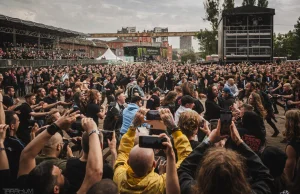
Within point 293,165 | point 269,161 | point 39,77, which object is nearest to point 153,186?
point 269,161

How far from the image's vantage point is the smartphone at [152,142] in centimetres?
211

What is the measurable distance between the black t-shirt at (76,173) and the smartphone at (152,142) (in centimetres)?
71

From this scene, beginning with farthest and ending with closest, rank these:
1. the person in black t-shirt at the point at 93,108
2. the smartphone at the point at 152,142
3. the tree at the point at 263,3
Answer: the tree at the point at 263,3 → the person in black t-shirt at the point at 93,108 → the smartphone at the point at 152,142

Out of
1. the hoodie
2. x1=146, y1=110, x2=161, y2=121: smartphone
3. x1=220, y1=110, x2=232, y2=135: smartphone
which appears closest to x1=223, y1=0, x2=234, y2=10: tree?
the hoodie

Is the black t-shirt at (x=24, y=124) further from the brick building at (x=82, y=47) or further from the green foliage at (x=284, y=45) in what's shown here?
the green foliage at (x=284, y=45)

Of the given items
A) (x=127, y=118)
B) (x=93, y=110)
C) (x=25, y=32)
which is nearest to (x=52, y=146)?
(x=127, y=118)

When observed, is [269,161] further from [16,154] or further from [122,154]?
[16,154]

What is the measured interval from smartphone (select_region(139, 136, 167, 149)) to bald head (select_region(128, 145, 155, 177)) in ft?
0.54

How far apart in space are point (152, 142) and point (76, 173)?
3.07 ft

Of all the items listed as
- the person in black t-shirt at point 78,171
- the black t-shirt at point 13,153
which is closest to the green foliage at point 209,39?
the black t-shirt at point 13,153

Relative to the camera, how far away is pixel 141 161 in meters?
2.25

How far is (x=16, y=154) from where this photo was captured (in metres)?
3.39

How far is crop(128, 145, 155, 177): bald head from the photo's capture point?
7.39 feet

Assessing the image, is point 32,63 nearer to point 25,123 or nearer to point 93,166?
point 25,123
